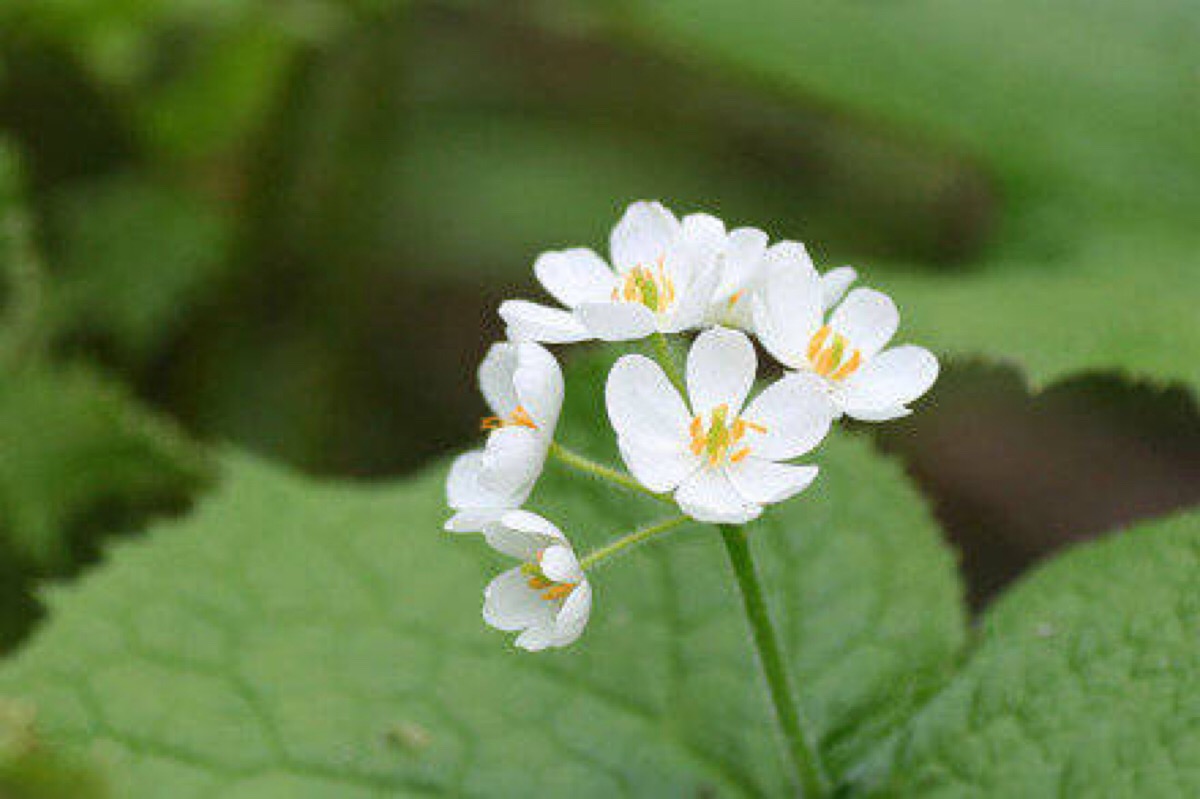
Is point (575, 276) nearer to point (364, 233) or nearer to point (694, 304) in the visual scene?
point (694, 304)

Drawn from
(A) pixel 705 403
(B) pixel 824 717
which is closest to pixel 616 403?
(A) pixel 705 403

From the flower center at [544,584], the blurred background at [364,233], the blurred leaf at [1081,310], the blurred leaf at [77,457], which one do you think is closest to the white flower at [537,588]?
the flower center at [544,584]

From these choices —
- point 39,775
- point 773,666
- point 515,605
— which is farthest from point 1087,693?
point 39,775

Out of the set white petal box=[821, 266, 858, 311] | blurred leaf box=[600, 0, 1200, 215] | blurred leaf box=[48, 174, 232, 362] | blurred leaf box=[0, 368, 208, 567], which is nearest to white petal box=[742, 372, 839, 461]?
white petal box=[821, 266, 858, 311]

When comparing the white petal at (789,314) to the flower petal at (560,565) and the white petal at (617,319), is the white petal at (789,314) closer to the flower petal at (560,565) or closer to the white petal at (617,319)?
the white petal at (617,319)

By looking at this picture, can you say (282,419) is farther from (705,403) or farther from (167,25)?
(705,403)
